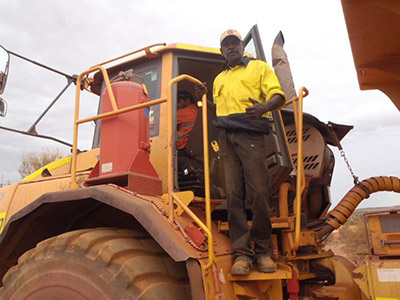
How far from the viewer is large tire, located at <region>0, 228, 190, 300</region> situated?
87.7 inches

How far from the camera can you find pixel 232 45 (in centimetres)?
306

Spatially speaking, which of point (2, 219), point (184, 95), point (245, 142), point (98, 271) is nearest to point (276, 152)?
point (245, 142)

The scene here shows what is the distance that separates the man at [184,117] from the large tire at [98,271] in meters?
1.24

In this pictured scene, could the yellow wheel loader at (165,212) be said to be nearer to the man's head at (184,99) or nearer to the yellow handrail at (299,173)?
the yellow handrail at (299,173)

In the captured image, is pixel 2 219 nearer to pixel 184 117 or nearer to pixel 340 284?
pixel 184 117

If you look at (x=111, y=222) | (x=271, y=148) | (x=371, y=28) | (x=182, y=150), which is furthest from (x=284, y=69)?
(x=111, y=222)

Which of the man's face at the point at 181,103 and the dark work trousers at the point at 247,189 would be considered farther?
the man's face at the point at 181,103

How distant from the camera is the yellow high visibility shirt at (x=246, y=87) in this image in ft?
9.57

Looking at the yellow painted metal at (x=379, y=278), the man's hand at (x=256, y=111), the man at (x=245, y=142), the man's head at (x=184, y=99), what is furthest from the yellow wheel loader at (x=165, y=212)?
the man's hand at (x=256, y=111)

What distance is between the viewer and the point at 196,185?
3.44 metres

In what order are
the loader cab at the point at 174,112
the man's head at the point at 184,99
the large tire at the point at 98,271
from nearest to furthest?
1. the large tire at the point at 98,271
2. the loader cab at the point at 174,112
3. the man's head at the point at 184,99

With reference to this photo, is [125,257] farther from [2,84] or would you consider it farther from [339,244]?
[339,244]

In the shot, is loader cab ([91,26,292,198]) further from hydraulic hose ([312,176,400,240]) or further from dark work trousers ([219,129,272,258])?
hydraulic hose ([312,176,400,240])

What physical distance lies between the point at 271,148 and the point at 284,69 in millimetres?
1343
